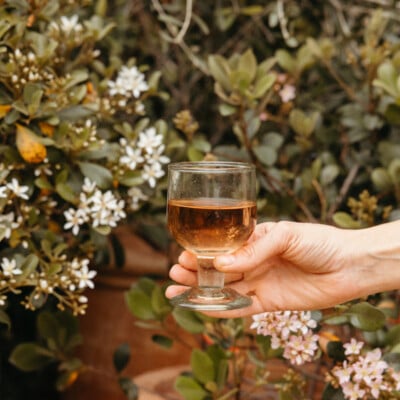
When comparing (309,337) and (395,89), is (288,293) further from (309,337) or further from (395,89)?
(395,89)

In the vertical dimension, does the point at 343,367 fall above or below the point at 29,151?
below

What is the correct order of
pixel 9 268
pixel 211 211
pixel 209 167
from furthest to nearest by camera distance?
pixel 9 268 → pixel 209 167 → pixel 211 211

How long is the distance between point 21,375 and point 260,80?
1120mm

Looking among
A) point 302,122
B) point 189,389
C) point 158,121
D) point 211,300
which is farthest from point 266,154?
point 211,300

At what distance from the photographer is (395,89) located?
5.61ft

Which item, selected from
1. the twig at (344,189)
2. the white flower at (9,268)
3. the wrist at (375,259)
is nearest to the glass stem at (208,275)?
the wrist at (375,259)

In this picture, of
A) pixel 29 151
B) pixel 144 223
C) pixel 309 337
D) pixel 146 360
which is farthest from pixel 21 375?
pixel 309 337

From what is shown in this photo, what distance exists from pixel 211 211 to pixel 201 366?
0.57 m

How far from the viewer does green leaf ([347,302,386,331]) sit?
135 centimetres

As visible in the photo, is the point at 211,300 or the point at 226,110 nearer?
the point at 211,300

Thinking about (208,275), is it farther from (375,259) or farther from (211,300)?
(375,259)

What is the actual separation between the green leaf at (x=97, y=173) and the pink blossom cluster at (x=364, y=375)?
22.6 inches

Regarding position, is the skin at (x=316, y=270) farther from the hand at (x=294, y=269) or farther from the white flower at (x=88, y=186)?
the white flower at (x=88, y=186)

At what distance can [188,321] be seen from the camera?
1603mm
